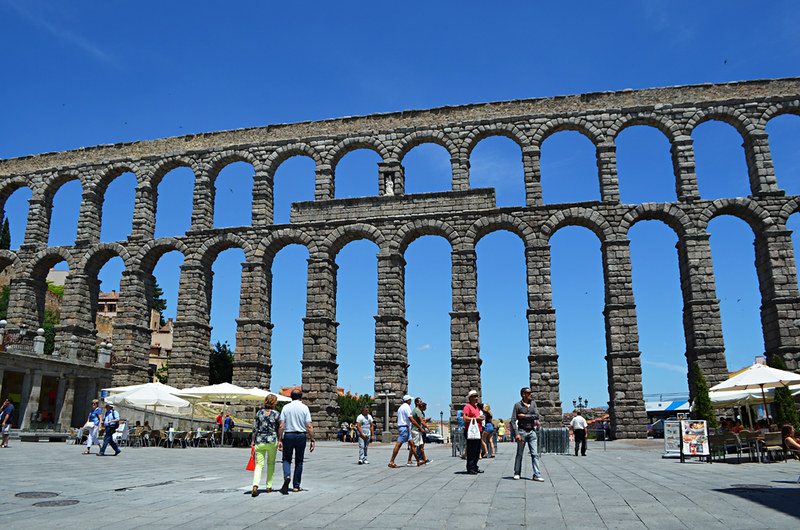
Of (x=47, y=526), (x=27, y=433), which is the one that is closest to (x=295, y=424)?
(x=47, y=526)

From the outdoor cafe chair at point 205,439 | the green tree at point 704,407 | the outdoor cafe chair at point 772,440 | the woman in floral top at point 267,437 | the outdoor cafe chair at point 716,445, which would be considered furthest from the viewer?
the outdoor cafe chair at point 205,439

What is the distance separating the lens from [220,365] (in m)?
47.3

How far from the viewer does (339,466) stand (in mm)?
14469

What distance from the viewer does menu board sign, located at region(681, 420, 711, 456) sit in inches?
589

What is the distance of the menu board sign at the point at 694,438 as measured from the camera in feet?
49.1

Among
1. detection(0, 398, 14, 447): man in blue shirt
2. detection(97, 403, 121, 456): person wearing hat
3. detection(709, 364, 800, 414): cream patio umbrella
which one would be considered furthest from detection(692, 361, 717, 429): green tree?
detection(0, 398, 14, 447): man in blue shirt

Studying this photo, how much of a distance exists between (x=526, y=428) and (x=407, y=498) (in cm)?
344

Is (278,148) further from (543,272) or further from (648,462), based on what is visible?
(648,462)

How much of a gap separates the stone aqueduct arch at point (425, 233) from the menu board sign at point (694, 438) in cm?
1148

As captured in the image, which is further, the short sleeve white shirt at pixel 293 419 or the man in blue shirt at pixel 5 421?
the man in blue shirt at pixel 5 421

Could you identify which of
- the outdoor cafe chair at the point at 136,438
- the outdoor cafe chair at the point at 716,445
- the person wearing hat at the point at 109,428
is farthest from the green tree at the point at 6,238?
the outdoor cafe chair at the point at 716,445

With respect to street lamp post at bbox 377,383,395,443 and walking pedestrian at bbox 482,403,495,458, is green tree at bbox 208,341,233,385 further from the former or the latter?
walking pedestrian at bbox 482,403,495,458

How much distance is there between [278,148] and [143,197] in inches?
331

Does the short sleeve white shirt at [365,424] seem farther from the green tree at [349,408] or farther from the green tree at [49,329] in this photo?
the green tree at [349,408]
